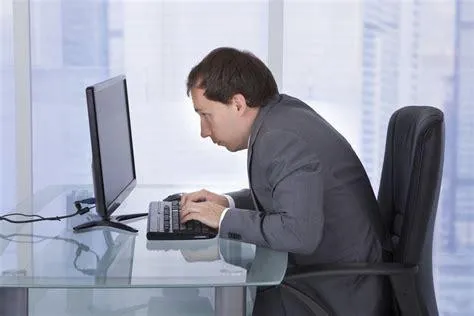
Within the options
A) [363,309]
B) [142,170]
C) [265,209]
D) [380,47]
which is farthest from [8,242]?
[380,47]

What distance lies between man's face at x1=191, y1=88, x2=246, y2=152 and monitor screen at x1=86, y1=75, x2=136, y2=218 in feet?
0.98

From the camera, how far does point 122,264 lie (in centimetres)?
271

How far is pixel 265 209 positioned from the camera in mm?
3008

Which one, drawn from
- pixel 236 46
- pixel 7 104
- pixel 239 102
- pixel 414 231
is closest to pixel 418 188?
pixel 414 231

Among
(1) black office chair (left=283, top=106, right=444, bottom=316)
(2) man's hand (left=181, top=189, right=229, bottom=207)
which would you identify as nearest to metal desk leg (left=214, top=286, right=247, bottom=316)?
(1) black office chair (left=283, top=106, right=444, bottom=316)

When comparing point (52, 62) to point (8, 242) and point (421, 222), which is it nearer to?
point (8, 242)

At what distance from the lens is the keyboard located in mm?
2967

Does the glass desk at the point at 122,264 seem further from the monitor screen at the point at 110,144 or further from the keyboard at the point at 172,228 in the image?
the monitor screen at the point at 110,144

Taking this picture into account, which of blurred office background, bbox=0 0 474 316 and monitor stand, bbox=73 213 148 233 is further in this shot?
blurred office background, bbox=0 0 474 316

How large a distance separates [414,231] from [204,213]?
61cm

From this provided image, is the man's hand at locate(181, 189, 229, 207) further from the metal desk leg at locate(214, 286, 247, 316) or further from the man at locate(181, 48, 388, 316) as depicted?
the metal desk leg at locate(214, 286, 247, 316)

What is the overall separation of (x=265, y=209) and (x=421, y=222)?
469 millimetres

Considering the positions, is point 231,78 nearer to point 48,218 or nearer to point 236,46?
point 48,218

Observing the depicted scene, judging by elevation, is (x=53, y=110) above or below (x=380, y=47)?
below
